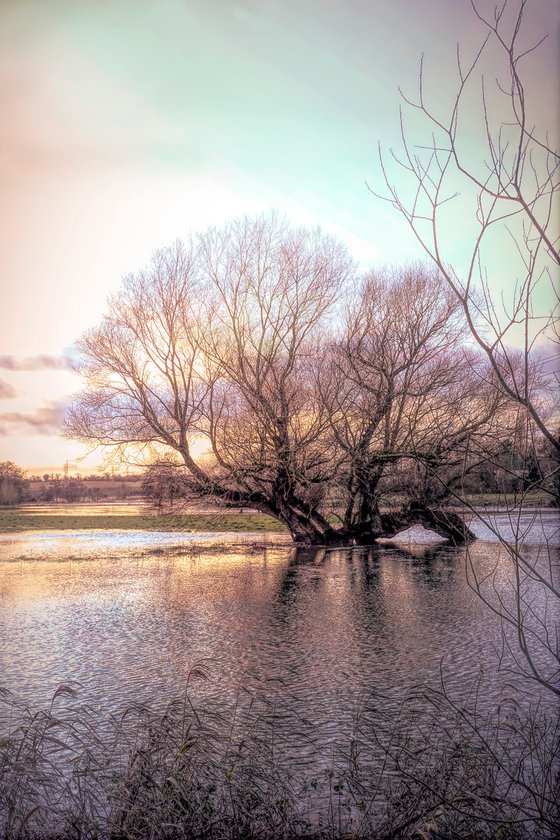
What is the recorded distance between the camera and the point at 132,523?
27.2m

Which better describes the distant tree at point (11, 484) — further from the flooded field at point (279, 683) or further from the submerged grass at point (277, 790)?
the submerged grass at point (277, 790)

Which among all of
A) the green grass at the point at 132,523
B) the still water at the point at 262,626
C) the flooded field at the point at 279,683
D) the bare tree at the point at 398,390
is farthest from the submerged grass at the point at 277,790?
the green grass at the point at 132,523

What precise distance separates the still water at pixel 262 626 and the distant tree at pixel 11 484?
14790 mm

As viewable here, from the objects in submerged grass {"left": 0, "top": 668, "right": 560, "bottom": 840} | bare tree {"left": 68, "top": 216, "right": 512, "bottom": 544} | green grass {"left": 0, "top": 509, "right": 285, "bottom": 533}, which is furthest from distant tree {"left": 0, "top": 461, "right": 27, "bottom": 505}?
submerged grass {"left": 0, "top": 668, "right": 560, "bottom": 840}

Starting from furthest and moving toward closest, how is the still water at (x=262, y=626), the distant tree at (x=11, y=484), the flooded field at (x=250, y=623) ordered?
1. the distant tree at (x=11, y=484)
2. the flooded field at (x=250, y=623)
3. the still water at (x=262, y=626)

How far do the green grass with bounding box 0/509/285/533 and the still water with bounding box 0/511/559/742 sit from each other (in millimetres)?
9198

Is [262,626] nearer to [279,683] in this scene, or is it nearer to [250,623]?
[250,623]

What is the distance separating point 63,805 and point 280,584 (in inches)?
321

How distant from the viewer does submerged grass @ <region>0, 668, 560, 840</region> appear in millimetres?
3369

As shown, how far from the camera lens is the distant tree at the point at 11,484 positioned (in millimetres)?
29328

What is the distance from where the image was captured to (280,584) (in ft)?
38.8

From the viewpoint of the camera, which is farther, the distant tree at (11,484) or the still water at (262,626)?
the distant tree at (11,484)

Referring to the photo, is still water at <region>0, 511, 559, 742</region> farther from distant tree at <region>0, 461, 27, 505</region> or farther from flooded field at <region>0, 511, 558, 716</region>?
distant tree at <region>0, 461, 27, 505</region>

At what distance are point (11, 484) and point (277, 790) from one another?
29.6 m
